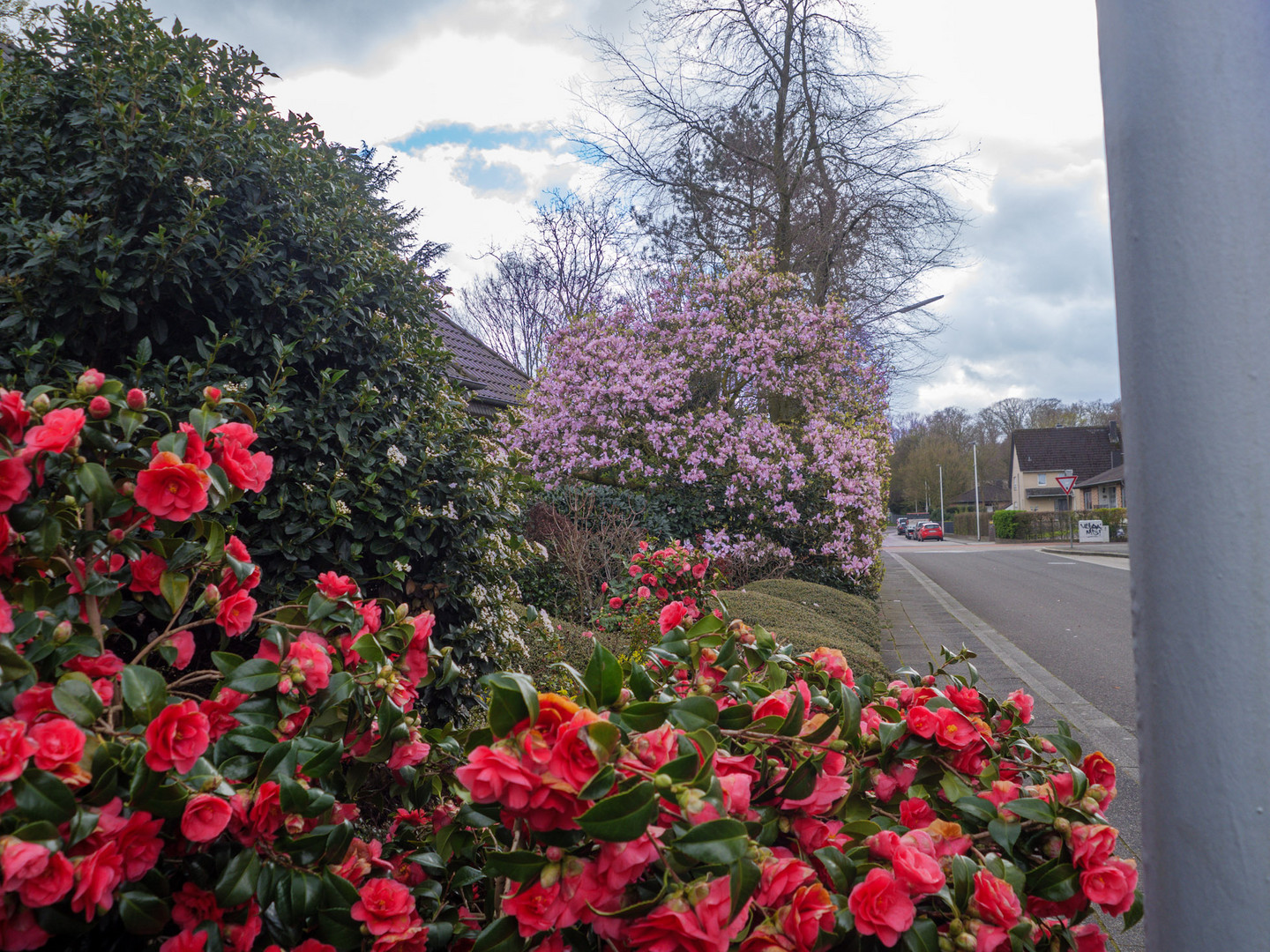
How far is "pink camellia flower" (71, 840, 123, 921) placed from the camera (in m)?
0.86

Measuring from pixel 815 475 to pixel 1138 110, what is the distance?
907cm

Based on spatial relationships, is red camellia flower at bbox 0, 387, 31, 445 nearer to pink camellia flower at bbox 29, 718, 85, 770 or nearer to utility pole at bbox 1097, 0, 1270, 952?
pink camellia flower at bbox 29, 718, 85, 770

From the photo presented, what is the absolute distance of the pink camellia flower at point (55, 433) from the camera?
1052mm

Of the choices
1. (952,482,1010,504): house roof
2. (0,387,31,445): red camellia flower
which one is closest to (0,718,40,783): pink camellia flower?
(0,387,31,445): red camellia flower

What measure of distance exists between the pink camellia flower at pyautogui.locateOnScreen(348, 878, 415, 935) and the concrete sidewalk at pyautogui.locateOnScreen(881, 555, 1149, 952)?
4.12 ft

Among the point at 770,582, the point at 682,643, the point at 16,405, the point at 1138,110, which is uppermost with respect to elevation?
the point at 1138,110

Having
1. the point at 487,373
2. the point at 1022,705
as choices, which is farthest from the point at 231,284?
the point at 487,373

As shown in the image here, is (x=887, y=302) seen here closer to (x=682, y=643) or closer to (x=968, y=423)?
(x=682, y=643)

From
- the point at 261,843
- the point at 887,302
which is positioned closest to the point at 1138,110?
the point at 261,843

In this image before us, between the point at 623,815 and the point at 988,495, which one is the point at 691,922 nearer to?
the point at 623,815

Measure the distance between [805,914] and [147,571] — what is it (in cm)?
124

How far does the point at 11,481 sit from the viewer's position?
41.3 inches

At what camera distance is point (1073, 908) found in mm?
1227

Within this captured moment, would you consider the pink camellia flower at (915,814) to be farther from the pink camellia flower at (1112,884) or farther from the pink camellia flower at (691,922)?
the pink camellia flower at (691,922)
